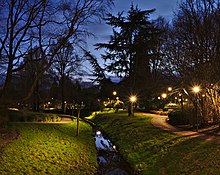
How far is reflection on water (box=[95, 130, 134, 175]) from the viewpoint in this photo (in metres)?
11.4

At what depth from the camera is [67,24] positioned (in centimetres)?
1002

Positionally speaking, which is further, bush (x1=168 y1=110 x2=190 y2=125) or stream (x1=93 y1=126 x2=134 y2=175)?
bush (x1=168 y1=110 x2=190 y2=125)

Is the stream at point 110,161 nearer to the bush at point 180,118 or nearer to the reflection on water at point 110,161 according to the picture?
the reflection on water at point 110,161

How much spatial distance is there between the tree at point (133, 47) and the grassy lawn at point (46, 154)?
12474 mm

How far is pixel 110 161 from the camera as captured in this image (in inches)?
520

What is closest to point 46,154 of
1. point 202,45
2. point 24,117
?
point 24,117

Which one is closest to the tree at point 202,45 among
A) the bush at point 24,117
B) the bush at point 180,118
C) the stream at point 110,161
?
the bush at point 180,118

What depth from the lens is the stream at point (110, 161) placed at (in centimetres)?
1135

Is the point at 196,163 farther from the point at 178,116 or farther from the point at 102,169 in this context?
the point at 178,116

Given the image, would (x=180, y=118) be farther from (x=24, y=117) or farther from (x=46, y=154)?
(x=24, y=117)

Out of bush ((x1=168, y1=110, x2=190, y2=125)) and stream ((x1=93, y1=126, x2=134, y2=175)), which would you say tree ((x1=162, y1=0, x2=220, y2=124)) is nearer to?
bush ((x1=168, y1=110, x2=190, y2=125))

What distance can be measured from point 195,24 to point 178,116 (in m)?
8.15

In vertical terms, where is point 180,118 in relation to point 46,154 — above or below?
above

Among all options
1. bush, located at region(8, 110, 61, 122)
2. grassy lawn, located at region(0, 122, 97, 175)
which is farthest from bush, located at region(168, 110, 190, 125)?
bush, located at region(8, 110, 61, 122)
